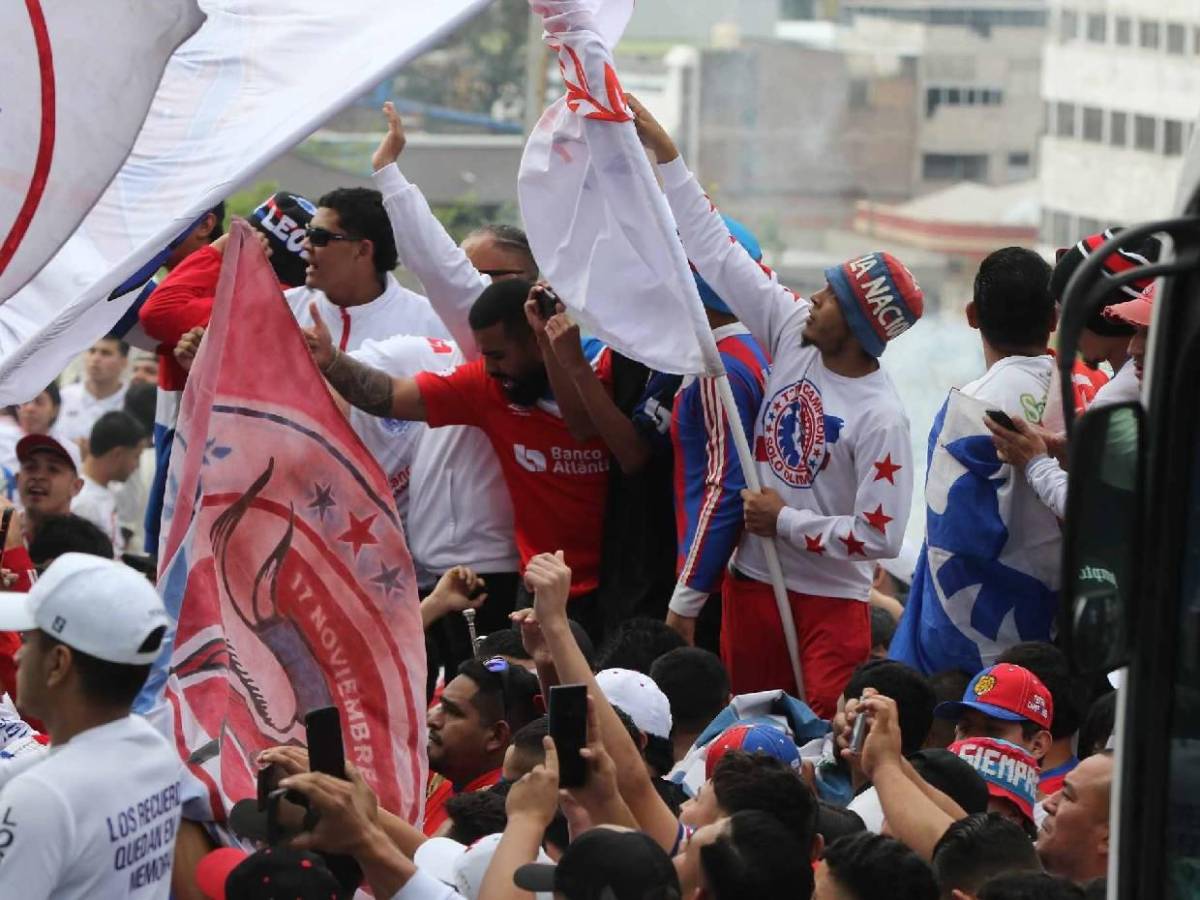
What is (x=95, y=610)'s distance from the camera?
154 inches

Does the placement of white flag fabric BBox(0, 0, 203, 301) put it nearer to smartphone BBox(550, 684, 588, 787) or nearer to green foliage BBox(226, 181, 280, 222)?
smartphone BBox(550, 684, 588, 787)

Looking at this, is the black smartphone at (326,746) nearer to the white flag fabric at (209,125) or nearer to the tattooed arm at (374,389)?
the white flag fabric at (209,125)

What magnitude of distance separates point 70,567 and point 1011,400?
132 inches

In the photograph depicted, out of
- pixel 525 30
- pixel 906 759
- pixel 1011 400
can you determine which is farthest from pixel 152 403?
pixel 525 30

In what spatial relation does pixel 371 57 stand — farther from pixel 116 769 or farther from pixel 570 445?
pixel 116 769

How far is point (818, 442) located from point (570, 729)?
234cm

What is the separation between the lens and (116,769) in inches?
153

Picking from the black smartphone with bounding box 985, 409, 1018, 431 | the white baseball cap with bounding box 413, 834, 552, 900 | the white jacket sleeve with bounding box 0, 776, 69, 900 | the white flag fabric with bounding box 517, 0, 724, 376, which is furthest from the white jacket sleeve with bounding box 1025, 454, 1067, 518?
the white jacket sleeve with bounding box 0, 776, 69, 900

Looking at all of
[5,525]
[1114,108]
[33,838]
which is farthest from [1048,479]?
[1114,108]

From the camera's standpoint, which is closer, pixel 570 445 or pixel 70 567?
pixel 70 567

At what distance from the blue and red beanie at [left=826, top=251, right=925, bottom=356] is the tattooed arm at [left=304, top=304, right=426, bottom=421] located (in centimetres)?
130

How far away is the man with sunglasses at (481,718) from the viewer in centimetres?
560

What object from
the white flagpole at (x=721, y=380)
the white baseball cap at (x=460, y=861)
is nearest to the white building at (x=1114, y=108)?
the white flagpole at (x=721, y=380)

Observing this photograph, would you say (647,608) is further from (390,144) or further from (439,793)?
(390,144)
